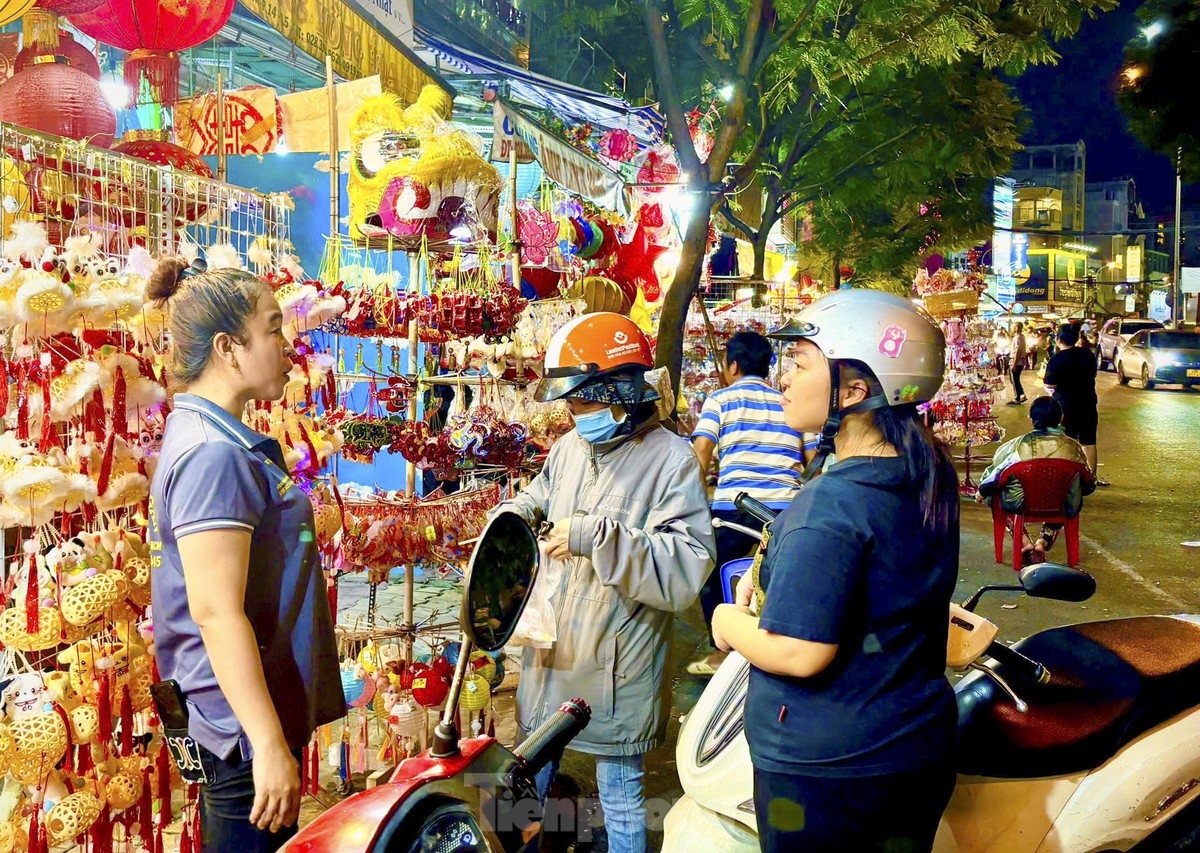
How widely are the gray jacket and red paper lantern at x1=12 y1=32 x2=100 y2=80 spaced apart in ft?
9.34

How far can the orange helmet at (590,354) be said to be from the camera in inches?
120

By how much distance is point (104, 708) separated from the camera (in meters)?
2.91

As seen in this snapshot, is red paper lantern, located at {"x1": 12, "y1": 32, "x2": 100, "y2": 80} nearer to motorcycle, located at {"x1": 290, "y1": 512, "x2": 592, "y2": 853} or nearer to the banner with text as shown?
the banner with text

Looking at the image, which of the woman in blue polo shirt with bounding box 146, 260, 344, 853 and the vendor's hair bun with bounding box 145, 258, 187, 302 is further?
the vendor's hair bun with bounding box 145, 258, 187, 302

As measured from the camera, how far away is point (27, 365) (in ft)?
9.14

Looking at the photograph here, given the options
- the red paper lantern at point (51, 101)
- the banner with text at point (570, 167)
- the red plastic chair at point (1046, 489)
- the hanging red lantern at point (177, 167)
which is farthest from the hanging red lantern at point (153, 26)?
the red plastic chair at point (1046, 489)

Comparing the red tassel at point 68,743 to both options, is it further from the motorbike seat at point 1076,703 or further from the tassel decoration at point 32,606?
the motorbike seat at point 1076,703

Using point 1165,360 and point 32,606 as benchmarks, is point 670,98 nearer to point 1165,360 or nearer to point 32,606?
point 32,606

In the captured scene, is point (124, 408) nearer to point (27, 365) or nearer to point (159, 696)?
point (27, 365)

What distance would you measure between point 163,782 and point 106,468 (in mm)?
1026

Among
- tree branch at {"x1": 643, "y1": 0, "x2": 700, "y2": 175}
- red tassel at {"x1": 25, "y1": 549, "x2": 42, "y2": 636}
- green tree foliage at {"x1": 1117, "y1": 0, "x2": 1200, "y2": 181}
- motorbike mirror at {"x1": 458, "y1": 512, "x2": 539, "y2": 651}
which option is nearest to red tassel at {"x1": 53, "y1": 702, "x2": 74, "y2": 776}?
red tassel at {"x1": 25, "y1": 549, "x2": 42, "y2": 636}

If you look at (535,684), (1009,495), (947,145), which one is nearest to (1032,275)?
(947,145)

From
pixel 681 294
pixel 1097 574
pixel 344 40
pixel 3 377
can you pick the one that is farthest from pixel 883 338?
pixel 1097 574

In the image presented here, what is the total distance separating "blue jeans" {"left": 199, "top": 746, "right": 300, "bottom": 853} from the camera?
82.7 inches
